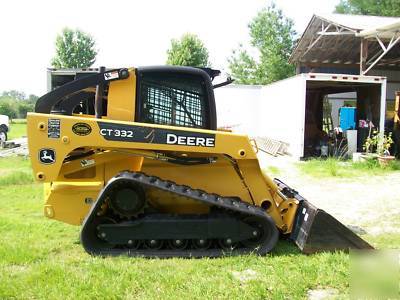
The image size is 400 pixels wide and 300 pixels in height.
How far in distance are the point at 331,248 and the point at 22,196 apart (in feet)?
20.3

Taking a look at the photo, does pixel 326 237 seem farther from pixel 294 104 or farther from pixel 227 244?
pixel 294 104

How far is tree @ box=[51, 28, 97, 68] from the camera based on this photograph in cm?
4525

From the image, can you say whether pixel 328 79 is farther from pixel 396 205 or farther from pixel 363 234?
pixel 363 234

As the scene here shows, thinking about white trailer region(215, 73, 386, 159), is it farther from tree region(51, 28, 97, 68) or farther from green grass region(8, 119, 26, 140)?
tree region(51, 28, 97, 68)

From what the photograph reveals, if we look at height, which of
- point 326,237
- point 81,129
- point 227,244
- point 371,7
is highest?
point 371,7

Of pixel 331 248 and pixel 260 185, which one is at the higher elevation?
pixel 260 185

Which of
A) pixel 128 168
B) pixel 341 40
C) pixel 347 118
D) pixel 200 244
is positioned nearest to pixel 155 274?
pixel 200 244

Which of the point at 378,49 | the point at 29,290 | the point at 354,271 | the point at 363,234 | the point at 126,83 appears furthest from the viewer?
the point at 378,49

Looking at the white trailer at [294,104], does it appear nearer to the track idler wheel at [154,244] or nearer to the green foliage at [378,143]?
the green foliage at [378,143]

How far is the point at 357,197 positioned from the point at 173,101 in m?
5.13

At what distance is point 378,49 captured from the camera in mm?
22125

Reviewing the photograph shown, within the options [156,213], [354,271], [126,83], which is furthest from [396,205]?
[126,83]

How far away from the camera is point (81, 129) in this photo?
16.8 ft

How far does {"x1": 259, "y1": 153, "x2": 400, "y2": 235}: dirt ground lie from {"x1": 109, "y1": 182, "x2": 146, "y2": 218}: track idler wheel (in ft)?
10.7
